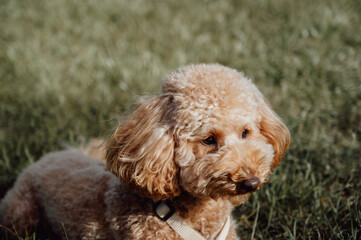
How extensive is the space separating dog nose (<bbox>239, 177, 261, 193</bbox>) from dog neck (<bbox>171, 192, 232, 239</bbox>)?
308 millimetres

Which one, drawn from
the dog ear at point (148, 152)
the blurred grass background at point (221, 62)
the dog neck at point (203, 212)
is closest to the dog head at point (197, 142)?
the dog ear at point (148, 152)

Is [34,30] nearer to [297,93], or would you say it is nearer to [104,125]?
[104,125]

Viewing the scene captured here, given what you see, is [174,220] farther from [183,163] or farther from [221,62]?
[221,62]

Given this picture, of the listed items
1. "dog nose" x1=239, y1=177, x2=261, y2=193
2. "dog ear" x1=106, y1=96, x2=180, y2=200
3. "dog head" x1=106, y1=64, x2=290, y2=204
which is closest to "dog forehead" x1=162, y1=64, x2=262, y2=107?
"dog head" x1=106, y1=64, x2=290, y2=204

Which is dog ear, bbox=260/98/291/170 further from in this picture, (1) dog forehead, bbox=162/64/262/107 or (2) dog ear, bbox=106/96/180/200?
(2) dog ear, bbox=106/96/180/200

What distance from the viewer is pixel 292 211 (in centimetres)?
282

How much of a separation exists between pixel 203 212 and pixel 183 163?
1.27 feet

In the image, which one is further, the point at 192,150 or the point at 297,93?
the point at 297,93

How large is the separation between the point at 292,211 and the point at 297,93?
5.95 ft

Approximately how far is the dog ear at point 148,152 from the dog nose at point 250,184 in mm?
405

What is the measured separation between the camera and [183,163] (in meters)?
2.04

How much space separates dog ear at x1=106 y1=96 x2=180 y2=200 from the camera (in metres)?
2.04

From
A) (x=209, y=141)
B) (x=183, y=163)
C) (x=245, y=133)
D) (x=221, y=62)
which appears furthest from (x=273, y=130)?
(x=221, y=62)

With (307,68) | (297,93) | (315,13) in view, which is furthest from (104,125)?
(315,13)
